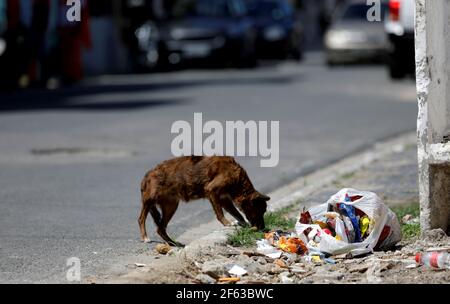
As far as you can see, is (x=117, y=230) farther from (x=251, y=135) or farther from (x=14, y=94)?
(x=14, y=94)

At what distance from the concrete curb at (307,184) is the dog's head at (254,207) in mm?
168

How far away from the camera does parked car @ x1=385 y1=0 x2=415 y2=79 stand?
23.0 metres

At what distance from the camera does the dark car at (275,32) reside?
3594 centimetres

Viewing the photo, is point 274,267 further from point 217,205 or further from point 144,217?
point 144,217

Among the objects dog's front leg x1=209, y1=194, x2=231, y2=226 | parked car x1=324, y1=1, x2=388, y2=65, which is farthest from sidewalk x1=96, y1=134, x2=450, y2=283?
parked car x1=324, y1=1, x2=388, y2=65

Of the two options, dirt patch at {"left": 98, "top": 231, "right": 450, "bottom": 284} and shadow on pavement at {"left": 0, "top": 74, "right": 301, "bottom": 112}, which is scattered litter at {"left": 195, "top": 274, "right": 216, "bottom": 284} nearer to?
dirt patch at {"left": 98, "top": 231, "right": 450, "bottom": 284}

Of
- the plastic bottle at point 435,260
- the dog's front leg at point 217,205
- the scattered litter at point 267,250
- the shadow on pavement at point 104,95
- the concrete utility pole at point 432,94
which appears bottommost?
the shadow on pavement at point 104,95

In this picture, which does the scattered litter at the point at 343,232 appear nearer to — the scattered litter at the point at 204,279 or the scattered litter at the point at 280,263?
the scattered litter at the point at 280,263

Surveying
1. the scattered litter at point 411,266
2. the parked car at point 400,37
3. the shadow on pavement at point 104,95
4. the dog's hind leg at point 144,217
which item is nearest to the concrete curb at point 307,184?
the dog's hind leg at point 144,217

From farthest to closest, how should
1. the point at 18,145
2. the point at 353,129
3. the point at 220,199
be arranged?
the point at 353,129
the point at 18,145
the point at 220,199

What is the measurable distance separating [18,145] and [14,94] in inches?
362

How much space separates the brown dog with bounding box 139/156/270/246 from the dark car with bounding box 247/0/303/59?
27692 millimetres
